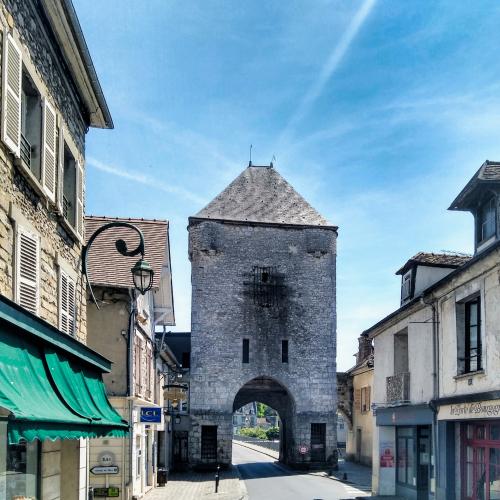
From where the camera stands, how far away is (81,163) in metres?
11.5

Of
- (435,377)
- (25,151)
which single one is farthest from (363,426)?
(25,151)

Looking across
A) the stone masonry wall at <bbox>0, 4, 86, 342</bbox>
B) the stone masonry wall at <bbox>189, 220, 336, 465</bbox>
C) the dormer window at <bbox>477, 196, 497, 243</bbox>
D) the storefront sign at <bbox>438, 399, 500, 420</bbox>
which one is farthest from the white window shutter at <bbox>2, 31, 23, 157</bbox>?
the stone masonry wall at <bbox>189, 220, 336, 465</bbox>

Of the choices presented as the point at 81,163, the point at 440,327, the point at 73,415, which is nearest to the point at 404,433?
the point at 440,327

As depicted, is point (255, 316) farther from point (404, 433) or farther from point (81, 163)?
point (81, 163)

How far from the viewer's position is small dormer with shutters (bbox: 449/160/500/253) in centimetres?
1490

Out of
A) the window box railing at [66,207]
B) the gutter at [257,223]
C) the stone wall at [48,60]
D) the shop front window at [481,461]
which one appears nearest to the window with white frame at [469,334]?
the shop front window at [481,461]

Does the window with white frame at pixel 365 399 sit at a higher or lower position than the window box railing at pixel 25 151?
lower

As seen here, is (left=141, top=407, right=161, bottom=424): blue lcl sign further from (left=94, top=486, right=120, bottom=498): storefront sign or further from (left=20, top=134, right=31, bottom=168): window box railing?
(left=20, top=134, right=31, bottom=168): window box railing

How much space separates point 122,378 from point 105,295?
215 cm

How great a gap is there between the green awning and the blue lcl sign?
895 cm

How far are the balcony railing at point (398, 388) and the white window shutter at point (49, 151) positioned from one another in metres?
12.3

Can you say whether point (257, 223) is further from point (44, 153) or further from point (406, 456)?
point (44, 153)

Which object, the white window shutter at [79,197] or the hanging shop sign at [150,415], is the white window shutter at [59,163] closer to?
the white window shutter at [79,197]

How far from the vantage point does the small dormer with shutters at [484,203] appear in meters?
14.9
